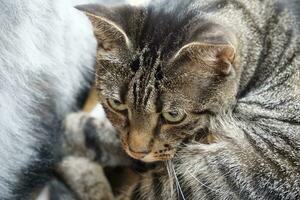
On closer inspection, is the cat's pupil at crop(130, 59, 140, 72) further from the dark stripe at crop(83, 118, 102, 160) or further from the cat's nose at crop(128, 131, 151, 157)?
the dark stripe at crop(83, 118, 102, 160)

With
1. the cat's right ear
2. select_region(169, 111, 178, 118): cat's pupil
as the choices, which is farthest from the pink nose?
the cat's right ear

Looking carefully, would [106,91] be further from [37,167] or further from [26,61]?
A: [37,167]

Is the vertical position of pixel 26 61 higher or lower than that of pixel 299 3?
lower

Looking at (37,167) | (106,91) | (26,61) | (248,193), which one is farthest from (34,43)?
(248,193)

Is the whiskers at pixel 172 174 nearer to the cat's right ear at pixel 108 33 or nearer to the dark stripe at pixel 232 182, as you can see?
the dark stripe at pixel 232 182

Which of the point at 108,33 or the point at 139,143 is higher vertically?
the point at 108,33

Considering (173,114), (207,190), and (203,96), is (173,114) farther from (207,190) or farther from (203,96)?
(207,190)

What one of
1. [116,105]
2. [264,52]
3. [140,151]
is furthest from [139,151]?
[264,52]
